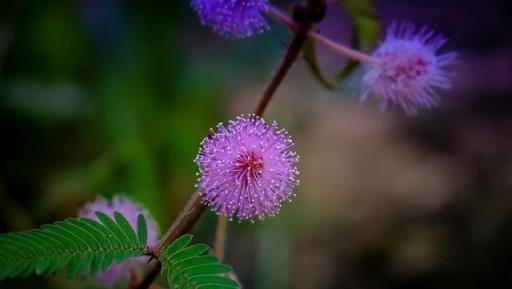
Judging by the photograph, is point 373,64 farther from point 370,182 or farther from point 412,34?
point 370,182

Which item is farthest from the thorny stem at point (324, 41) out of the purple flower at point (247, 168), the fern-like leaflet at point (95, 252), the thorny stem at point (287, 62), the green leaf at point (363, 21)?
the fern-like leaflet at point (95, 252)

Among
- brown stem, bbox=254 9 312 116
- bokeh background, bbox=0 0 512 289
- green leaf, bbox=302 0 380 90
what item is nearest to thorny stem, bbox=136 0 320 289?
brown stem, bbox=254 9 312 116

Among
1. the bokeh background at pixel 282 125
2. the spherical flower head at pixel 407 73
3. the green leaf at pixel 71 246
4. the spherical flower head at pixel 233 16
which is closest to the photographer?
the green leaf at pixel 71 246

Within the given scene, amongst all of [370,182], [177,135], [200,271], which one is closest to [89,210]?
[200,271]

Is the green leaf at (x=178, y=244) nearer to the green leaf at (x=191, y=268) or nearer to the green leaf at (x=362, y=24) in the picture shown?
the green leaf at (x=191, y=268)

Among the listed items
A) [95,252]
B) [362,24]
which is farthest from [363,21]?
[95,252]

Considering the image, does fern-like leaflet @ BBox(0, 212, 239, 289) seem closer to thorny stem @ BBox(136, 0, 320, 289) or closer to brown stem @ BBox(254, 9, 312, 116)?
thorny stem @ BBox(136, 0, 320, 289)

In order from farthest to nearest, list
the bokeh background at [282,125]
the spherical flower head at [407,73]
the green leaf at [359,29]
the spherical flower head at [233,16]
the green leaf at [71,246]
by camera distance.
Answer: the bokeh background at [282,125]
the green leaf at [359,29]
the spherical flower head at [407,73]
the spherical flower head at [233,16]
the green leaf at [71,246]
